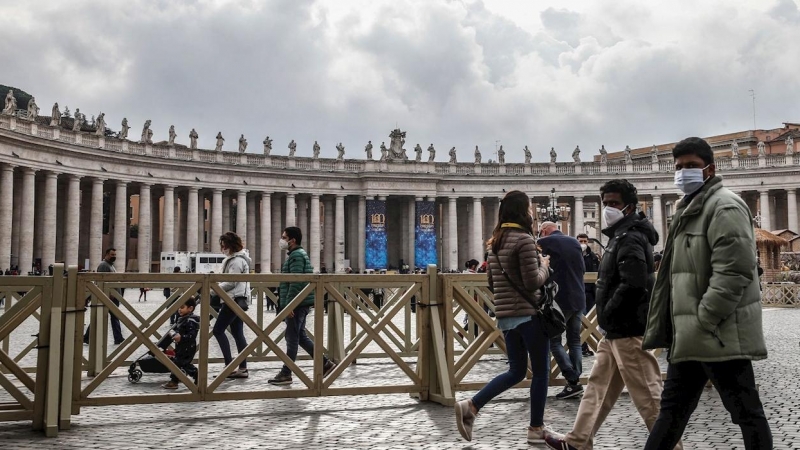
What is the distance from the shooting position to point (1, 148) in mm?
50250

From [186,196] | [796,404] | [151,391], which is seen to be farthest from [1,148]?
[796,404]

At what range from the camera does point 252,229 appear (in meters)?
74.9

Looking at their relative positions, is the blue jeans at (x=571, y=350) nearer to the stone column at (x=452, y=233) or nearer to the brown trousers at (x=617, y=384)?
the brown trousers at (x=617, y=384)

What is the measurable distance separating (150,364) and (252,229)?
208 feet

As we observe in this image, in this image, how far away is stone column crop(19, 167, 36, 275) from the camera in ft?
173

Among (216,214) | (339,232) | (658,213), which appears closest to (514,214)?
(216,214)

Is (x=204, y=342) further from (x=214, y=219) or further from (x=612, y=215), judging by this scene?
(x=214, y=219)

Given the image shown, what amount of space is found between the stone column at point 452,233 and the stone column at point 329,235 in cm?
1250

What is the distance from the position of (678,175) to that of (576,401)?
583 cm

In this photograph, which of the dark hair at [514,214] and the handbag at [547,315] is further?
the dark hair at [514,214]

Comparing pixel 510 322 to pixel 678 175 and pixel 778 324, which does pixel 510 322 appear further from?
pixel 778 324

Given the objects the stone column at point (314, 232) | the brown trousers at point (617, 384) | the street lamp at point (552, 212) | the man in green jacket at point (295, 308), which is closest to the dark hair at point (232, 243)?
the man in green jacket at point (295, 308)

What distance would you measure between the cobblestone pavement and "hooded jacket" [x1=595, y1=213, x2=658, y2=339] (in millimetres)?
1584

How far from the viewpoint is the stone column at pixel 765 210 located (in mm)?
A: 72375
